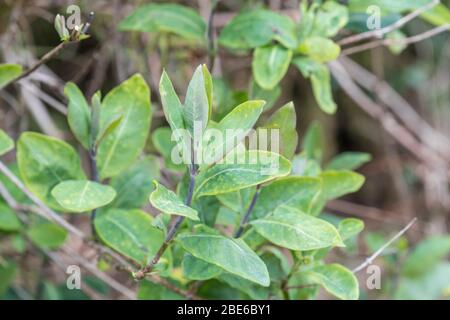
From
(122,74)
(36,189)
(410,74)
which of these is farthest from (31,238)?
(410,74)

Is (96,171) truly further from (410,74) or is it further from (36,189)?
(410,74)

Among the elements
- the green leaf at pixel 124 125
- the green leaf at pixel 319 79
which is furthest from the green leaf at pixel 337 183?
the green leaf at pixel 124 125

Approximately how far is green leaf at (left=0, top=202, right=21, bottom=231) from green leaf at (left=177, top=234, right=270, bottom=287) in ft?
1.76

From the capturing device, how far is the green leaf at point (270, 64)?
117 centimetres

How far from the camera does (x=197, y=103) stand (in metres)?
0.84

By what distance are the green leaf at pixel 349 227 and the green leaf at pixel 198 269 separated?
23 centimetres

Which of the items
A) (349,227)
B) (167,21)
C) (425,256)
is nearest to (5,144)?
(167,21)

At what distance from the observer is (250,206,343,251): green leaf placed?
90cm

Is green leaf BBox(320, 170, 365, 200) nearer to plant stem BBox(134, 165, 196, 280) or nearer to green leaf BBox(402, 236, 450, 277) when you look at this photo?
plant stem BBox(134, 165, 196, 280)

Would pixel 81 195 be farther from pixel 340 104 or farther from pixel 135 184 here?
pixel 340 104

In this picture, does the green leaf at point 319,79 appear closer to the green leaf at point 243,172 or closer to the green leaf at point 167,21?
the green leaf at point 167,21

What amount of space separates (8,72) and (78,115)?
0.58 ft

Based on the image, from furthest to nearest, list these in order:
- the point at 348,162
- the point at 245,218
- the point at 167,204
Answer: the point at 348,162 < the point at 245,218 < the point at 167,204
